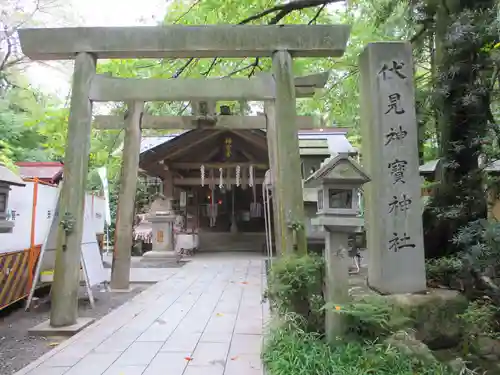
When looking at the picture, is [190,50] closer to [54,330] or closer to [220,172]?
[54,330]

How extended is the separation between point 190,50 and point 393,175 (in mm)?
3508

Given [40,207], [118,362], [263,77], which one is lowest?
[118,362]

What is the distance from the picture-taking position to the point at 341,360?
371 cm

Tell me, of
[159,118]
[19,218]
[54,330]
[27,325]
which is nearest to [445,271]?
[54,330]

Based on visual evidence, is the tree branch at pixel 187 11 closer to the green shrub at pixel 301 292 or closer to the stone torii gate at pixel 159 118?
the stone torii gate at pixel 159 118

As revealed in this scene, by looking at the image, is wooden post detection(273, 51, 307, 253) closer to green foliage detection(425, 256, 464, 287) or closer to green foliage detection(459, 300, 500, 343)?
green foliage detection(425, 256, 464, 287)

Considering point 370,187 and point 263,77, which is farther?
point 263,77

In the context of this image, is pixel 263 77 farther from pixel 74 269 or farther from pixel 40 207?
pixel 40 207

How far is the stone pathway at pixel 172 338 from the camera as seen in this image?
13.6ft

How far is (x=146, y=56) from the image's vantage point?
6.18 m

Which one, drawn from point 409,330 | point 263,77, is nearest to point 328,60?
point 263,77

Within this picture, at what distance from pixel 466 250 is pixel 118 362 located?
4202 mm

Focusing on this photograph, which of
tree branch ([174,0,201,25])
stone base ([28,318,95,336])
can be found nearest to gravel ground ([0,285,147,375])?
stone base ([28,318,95,336])

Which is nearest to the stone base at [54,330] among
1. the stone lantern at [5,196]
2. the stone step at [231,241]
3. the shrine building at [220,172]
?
the stone lantern at [5,196]
